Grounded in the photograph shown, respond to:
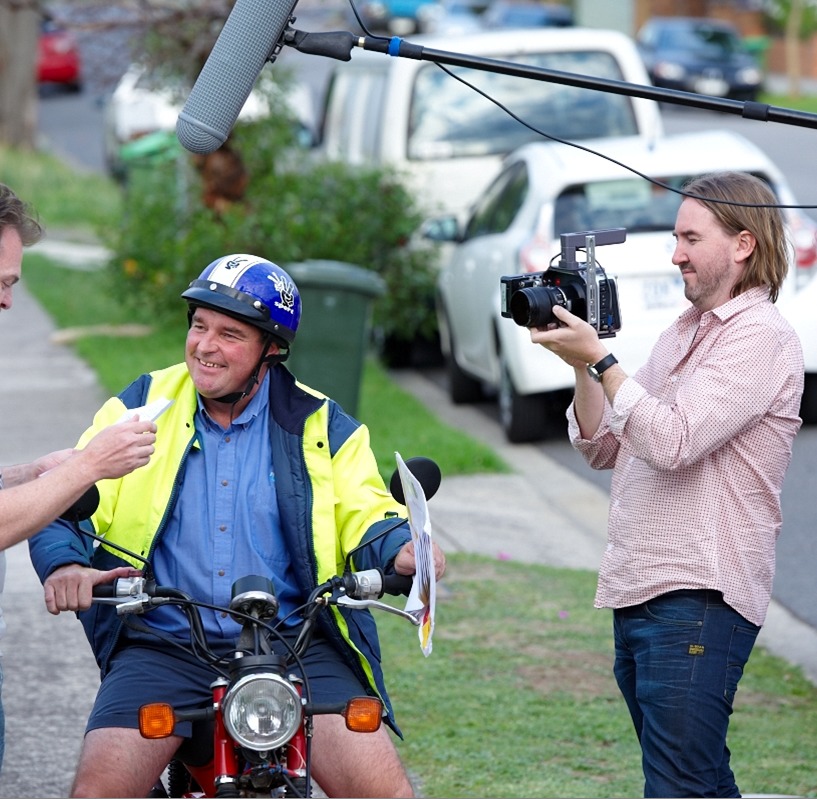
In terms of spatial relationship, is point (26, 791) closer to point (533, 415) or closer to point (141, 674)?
point (141, 674)

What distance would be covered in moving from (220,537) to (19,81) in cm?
2607

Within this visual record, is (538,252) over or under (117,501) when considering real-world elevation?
over

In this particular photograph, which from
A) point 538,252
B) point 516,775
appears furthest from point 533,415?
point 516,775

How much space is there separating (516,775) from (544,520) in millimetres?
3564

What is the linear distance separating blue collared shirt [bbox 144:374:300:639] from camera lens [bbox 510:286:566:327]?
29.9 inches

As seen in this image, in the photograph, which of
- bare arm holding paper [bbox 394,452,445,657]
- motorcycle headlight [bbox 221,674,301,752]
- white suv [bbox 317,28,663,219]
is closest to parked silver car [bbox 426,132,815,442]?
white suv [bbox 317,28,663,219]

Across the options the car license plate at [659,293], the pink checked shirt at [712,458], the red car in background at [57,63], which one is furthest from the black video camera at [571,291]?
the red car in background at [57,63]

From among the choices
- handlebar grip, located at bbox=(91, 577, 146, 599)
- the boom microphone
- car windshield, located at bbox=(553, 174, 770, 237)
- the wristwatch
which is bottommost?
handlebar grip, located at bbox=(91, 577, 146, 599)

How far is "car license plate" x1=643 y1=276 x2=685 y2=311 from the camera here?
32.0 ft

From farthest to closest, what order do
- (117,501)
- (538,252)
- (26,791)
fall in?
(538,252) < (26,791) < (117,501)

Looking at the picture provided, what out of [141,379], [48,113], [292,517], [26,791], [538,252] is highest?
[48,113]

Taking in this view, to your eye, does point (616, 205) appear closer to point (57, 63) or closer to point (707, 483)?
point (707, 483)

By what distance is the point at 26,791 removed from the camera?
527cm

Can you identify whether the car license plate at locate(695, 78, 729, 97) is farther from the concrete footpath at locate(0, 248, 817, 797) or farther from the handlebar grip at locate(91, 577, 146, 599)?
the handlebar grip at locate(91, 577, 146, 599)
